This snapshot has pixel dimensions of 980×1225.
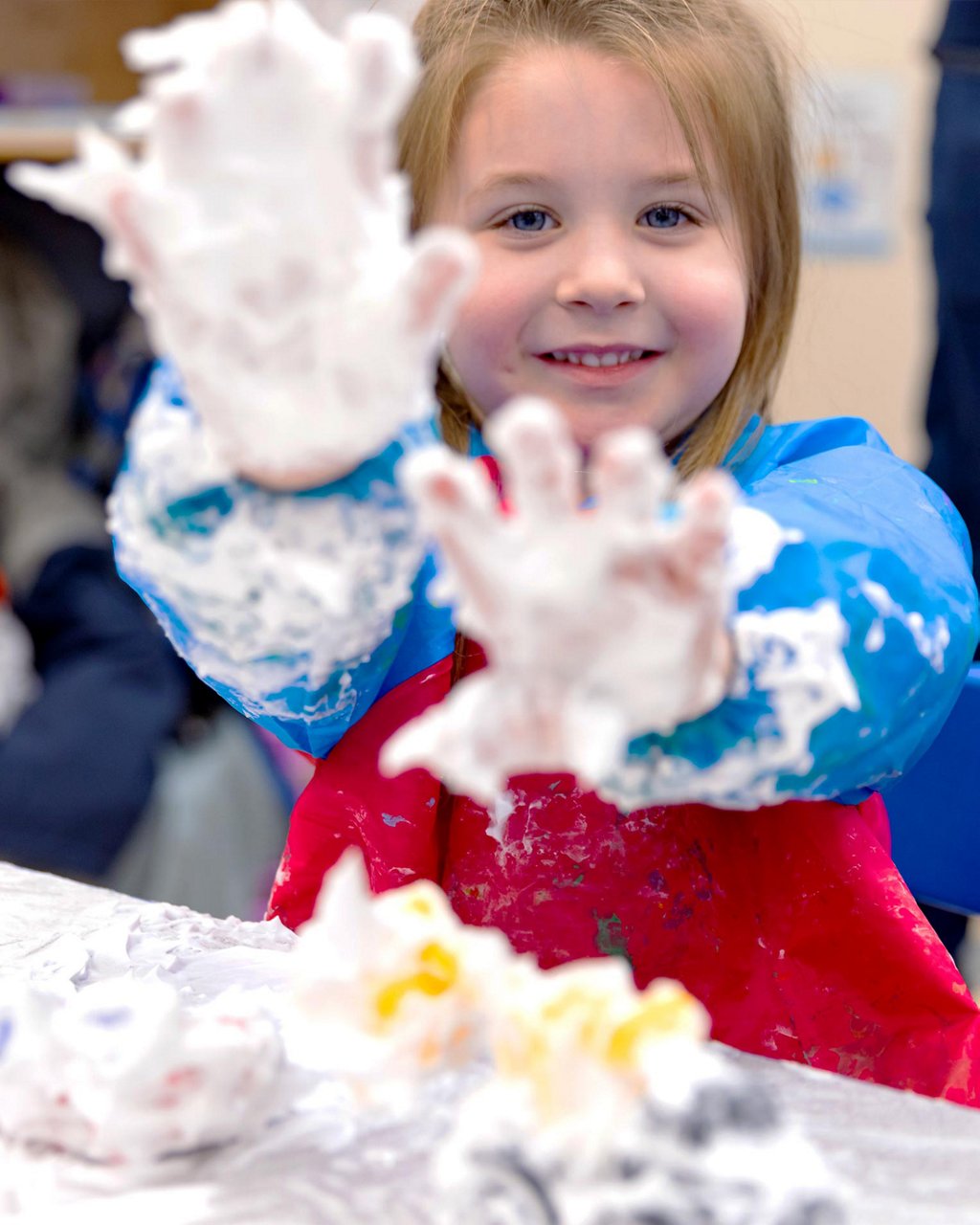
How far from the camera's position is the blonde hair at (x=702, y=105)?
792 millimetres

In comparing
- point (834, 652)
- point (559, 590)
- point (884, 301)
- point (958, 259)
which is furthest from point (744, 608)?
point (884, 301)

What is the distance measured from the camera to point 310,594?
52 cm

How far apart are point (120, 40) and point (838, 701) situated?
199 cm

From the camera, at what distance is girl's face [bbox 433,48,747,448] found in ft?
2.51

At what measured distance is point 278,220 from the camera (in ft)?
1.47

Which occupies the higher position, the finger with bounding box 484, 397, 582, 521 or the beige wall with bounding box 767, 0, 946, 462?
the finger with bounding box 484, 397, 582, 521

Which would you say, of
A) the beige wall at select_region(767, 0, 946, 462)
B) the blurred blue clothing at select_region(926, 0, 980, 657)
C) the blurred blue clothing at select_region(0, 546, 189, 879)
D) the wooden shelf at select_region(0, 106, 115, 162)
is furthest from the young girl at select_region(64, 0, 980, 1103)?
the beige wall at select_region(767, 0, 946, 462)

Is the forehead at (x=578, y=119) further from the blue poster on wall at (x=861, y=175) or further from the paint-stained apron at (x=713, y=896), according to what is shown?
the blue poster on wall at (x=861, y=175)

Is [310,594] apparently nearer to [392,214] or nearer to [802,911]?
[392,214]

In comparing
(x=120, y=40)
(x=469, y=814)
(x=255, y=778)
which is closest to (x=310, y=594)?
(x=469, y=814)

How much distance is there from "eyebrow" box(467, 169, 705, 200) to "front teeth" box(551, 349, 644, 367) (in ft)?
0.30

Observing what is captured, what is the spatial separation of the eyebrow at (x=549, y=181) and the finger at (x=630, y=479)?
415 mm

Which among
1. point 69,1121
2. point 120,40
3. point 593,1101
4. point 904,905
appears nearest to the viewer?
point 593,1101

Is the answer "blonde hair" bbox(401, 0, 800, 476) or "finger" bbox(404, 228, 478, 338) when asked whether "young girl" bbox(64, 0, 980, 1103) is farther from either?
"finger" bbox(404, 228, 478, 338)
